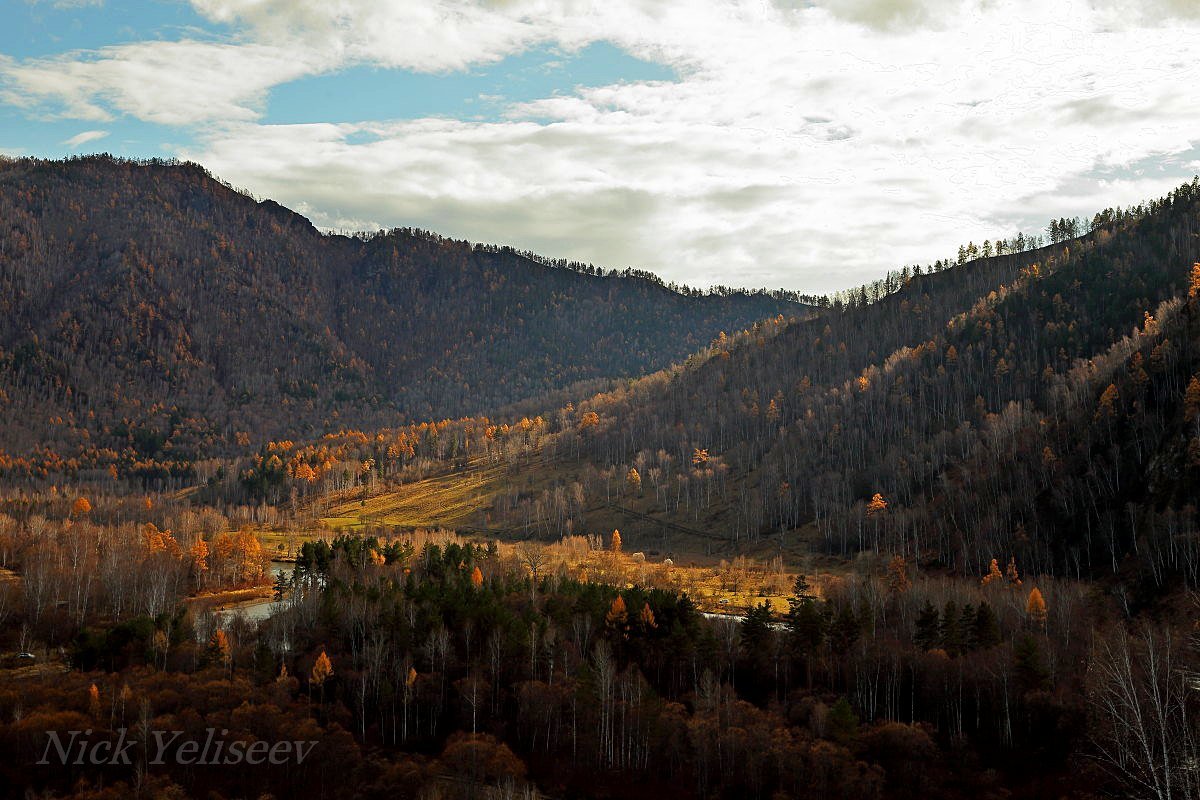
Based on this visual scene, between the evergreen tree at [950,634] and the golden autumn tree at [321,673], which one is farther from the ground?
the evergreen tree at [950,634]

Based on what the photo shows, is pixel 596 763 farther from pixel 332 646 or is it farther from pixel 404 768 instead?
pixel 332 646

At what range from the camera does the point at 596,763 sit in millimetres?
98125

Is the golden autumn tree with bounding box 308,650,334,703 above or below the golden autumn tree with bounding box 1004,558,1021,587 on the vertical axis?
below

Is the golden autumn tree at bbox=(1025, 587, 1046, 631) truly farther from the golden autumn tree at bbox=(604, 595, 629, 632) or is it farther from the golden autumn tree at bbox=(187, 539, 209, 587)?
the golden autumn tree at bbox=(187, 539, 209, 587)

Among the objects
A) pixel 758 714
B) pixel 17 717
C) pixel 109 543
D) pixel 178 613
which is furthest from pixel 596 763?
pixel 109 543

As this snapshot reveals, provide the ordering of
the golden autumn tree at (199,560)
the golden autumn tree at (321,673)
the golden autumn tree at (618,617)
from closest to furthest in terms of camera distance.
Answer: the golden autumn tree at (321,673) → the golden autumn tree at (618,617) → the golden autumn tree at (199,560)

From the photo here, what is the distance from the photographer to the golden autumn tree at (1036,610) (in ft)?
404

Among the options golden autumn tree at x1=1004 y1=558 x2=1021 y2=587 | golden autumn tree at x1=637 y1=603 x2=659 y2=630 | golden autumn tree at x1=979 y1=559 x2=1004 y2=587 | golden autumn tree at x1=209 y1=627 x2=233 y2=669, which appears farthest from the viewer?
golden autumn tree at x1=1004 y1=558 x2=1021 y2=587

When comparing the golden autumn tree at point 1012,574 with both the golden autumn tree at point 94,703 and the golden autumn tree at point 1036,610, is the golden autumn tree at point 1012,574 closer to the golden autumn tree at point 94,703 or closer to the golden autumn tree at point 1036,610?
the golden autumn tree at point 1036,610

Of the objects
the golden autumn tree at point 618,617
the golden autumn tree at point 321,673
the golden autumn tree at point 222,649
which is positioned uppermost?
the golden autumn tree at point 618,617

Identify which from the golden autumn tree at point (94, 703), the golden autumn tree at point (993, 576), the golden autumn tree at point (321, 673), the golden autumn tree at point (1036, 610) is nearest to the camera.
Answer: the golden autumn tree at point (94, 703)

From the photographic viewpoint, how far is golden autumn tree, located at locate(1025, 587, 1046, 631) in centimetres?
12312

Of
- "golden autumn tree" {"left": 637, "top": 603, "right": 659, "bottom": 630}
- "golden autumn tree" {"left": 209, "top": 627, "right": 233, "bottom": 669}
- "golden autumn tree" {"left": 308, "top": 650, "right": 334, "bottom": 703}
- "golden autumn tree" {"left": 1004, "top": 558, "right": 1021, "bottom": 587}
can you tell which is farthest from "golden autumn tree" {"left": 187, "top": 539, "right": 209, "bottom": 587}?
Result: "golden autumn tree" {"left": 1004, "top": 558, "right": 1021, "bottom": 587}

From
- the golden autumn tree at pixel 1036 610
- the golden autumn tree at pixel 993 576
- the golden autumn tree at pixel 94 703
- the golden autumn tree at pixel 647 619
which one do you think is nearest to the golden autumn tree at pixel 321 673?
the golden autumn tree at pixel 94 703
